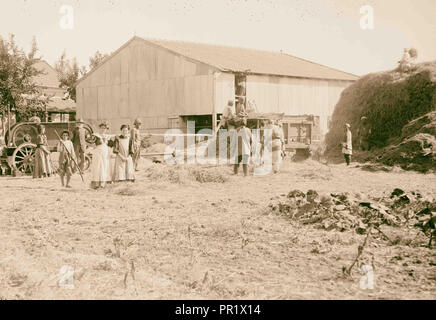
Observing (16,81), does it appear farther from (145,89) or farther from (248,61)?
(248,61)

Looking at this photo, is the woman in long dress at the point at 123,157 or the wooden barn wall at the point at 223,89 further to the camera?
the wooden barn wall at the point at 223,89

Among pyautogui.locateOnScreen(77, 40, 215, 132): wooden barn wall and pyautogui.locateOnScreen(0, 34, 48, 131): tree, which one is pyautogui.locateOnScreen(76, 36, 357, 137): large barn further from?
pyautogui.locateOnScreen(0, 34, 48, 131): tree

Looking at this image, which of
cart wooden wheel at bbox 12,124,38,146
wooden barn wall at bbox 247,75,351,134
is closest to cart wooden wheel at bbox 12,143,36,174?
cart wooden wheel at bbox 12,124,38,146

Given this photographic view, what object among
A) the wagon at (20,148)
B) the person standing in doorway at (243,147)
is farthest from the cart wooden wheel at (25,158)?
the person standing in doorway at (243,147)

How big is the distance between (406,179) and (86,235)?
9009 millimetres

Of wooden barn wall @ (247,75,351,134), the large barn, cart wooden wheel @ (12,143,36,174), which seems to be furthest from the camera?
wooden barn wall @ (247,75,351,134)

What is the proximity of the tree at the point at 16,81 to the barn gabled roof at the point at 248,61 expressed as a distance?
379cm

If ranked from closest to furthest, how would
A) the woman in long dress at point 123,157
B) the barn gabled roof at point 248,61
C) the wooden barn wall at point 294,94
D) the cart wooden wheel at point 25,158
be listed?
the woman in long dress at point 123,157
the cart wooden wheel at point 25,158
the barn gabled roof at point 248,61
the wooden barn wall at point 294,94

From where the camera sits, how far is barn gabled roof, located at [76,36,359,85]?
2830 centimetres

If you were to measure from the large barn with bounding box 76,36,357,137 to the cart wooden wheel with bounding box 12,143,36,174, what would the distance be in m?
13.9

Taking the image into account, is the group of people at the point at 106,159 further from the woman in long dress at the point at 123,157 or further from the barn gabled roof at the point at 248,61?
the barn gabled roof at the point at 248,61

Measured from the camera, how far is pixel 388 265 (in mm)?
4891

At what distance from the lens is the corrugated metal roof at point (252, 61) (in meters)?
28.5
